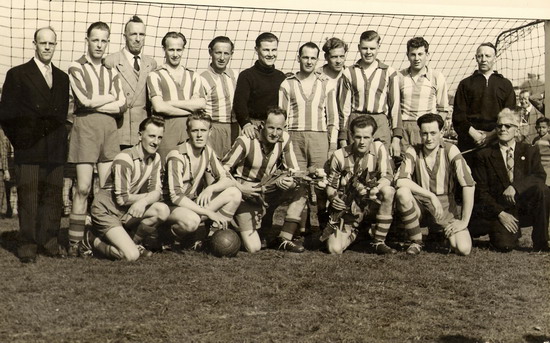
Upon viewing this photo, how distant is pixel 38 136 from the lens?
523 cm

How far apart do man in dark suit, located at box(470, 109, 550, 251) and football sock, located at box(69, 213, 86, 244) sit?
10.8 ft

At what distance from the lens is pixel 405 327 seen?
3584 millimetres

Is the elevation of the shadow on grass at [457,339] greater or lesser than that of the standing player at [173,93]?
lesser

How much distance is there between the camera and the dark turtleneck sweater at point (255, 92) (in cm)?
606

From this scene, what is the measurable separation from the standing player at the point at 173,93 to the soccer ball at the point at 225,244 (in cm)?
94

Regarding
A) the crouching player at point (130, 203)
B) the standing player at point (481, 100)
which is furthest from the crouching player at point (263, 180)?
the standing player at point (481, 100)

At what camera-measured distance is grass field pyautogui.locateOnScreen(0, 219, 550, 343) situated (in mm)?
3479

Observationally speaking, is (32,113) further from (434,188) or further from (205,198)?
(434,188)

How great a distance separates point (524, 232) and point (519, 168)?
1.09 meters

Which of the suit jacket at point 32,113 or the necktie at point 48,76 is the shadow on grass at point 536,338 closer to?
the suit jacket at point 32,113

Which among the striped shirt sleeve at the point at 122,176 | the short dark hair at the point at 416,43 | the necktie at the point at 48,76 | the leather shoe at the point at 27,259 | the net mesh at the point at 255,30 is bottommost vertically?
the leather shoe at the point at 27,259

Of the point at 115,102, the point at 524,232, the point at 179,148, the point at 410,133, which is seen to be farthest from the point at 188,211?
the point at 524,232

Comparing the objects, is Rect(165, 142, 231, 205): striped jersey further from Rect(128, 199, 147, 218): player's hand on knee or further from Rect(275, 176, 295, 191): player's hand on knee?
Rect(275, 176, 295, 191): player's hand on knee

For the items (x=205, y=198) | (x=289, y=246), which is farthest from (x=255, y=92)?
(x=289, y=246)
